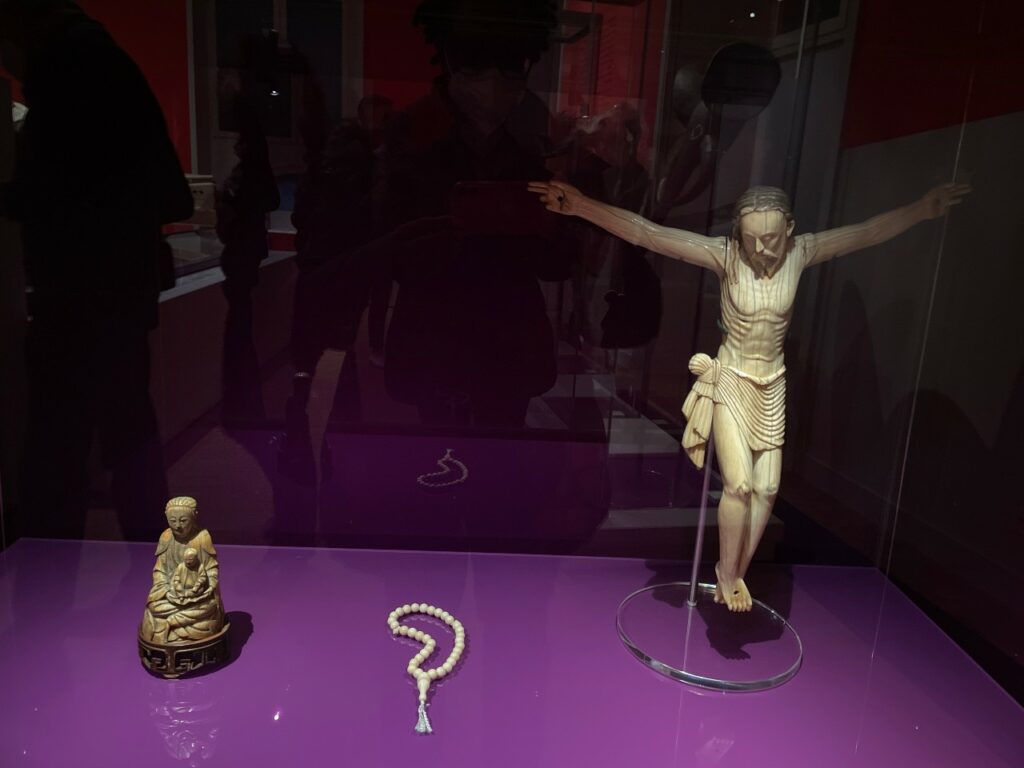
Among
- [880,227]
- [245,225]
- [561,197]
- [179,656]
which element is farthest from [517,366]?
[179,656]

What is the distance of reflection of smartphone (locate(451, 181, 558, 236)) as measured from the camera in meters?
1.72

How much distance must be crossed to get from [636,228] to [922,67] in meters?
0.84

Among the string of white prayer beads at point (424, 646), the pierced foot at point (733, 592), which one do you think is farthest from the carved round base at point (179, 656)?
the pierced foot at point (733, 592)

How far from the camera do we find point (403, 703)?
1.40 meters

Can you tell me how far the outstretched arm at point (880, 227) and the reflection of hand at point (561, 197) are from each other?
464mm

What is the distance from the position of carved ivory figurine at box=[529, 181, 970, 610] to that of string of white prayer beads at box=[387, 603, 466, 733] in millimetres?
549

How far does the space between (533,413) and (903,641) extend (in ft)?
3.23

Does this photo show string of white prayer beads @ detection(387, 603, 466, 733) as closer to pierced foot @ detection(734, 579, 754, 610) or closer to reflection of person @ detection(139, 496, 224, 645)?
reflection of person @ detection(139, 496, 224, 645)

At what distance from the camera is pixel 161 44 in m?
1.64

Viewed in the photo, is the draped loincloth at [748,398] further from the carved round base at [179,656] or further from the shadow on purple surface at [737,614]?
the carved round base at [179,656]

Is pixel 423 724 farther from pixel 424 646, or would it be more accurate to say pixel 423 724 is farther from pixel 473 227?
pixel 473 227

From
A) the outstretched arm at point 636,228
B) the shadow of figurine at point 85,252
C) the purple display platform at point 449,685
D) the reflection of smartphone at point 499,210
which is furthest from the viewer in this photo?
the reflection of smartphone at point 499,210

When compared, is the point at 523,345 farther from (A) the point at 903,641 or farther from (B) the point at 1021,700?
(B) the point at 1021,700

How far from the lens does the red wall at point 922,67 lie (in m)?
1.69
